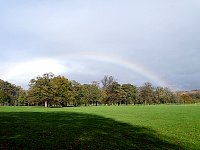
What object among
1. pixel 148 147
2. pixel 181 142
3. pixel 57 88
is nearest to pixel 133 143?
pixel 148 147

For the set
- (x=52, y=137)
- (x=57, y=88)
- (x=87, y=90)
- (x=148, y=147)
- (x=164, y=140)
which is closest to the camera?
(x=148, y=147)

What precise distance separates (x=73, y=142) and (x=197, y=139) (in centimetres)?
1079

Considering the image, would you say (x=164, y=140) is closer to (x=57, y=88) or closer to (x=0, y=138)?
(x=0, y=138)

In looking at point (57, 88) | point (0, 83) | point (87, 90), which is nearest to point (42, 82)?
point (57, 88)

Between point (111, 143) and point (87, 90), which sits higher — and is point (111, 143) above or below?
below

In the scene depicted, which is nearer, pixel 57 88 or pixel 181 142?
pixel 181 142

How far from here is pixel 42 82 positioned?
470 feet

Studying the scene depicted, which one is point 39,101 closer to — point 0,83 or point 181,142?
point 0,83

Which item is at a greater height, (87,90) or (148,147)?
(87,90)

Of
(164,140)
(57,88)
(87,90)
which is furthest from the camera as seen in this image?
(87,90)

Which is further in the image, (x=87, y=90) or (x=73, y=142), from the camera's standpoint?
(x=87, y=90)

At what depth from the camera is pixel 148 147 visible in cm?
1955

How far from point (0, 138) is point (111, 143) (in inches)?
300

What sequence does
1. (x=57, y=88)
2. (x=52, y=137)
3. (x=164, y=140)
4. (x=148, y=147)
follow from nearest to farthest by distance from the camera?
1. (x=148, y=147)
2. (x=52, y=137)
3. (x=164, y=140)
4. (x=57, y=88)
